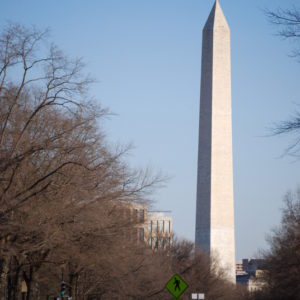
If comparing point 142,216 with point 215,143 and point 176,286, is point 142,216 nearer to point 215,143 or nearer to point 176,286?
point 176,286

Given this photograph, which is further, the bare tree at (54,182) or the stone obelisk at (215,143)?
the stone obelisk at (215,143)

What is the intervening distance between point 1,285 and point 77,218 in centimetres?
394

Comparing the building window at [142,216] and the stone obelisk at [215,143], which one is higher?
the stone obelisk at [215,143]

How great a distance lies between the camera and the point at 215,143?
75375mm

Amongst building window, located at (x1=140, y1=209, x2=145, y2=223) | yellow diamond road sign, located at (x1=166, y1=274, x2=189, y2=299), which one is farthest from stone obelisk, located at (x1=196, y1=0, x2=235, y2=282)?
yellow diamond road sign, located at (x1=166, y1=274, x2=189, y2=299)

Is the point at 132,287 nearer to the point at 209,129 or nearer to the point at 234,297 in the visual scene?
the point at 209,129

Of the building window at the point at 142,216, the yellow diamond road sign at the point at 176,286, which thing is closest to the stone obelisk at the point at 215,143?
the building window at the point at 142,216

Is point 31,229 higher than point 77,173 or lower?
lower

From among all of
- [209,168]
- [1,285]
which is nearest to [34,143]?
[1,285]

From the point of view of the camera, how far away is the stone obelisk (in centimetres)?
7531

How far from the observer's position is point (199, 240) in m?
79.0

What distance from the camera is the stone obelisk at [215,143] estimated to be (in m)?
75.3

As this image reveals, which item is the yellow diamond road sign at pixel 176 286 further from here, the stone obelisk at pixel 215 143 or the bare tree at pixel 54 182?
the stone obelisk at pixel 215 143

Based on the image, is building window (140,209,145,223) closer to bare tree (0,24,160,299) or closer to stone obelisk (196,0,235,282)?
bare tree (0,24,160,299)
